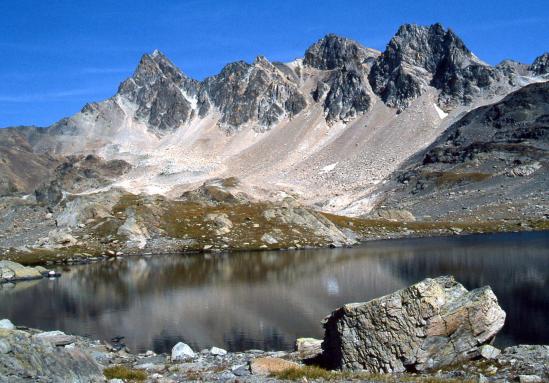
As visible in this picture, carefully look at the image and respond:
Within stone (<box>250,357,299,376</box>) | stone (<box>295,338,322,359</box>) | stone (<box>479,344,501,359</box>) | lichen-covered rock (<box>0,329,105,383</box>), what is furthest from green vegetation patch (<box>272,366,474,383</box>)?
lichen-covered rock (<box>0,329,105,383</box>)

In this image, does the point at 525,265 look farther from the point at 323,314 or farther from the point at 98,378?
the point at 98,378

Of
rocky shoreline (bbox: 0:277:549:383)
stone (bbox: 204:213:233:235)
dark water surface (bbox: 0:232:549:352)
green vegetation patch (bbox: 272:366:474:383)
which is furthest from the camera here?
stone (bbox: 204:213:233:235)

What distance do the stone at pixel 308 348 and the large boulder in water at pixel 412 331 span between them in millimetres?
3746

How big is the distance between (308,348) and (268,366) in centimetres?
785

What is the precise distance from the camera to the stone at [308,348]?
28609 millimetres

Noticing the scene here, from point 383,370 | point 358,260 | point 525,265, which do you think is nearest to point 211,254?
point 358,260

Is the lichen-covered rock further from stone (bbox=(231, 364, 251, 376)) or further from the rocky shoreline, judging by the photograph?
stone (bbox=(231, 364, 251, 376))

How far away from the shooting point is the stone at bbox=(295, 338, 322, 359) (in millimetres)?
28609

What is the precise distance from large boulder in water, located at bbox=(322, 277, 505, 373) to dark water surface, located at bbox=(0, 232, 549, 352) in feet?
31.6

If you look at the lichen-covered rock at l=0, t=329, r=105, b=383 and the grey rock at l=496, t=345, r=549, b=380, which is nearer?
the lichen-covered rock at l=0, t=329, r=105, b=383

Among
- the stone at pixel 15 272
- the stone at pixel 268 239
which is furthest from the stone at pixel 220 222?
the stone at pixel 15 272

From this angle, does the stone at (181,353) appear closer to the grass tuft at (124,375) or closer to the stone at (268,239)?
the grass tuft at (124,375)

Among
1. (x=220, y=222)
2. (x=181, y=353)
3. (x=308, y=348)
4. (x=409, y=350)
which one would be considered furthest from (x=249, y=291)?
(x=220, y=222)

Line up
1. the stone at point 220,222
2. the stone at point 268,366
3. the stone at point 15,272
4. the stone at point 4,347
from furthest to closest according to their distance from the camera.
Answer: the stone at point 220,222 < the stone at point 15,272 < the stone at point 268,366 < the stone at point 4,347
